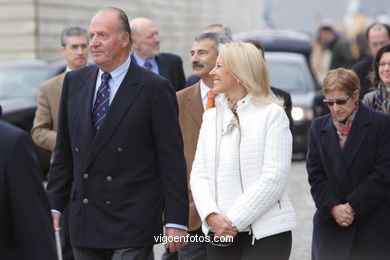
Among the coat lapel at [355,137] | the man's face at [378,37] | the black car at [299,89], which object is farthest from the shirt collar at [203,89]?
the black car at [299,89]

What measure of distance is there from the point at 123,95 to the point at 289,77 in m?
12.7

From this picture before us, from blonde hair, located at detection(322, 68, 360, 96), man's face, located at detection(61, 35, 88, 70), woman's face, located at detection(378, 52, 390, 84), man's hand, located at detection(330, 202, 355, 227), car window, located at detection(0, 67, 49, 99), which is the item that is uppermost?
blonde hair, located at detection(322, 68, 360, 96)

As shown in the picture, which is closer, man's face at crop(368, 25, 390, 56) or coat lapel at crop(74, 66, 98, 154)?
coat lapel at crop(74, 66, 98, 154)

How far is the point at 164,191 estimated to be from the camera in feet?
18.1

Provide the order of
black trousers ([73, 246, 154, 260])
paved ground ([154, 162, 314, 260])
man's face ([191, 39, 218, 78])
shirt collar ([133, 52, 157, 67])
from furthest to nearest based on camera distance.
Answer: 1. paved ground ([154, 162, 314, 260])
2. shirt collar ([133, 52, 157, 67])
3. man's face ([191, 39, 218, 78])
4. black trousers ([73, 246, 154, 260])

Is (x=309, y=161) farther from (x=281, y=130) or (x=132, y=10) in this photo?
(x=132, y=10)

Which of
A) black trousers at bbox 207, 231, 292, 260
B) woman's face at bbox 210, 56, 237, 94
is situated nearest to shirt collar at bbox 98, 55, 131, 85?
woman's face at bbox 210, 56, 237, 94

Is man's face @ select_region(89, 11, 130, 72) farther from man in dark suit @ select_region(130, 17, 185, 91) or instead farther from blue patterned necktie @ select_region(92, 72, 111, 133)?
man in dark suit @ select_region(130, 17, 185, 91)

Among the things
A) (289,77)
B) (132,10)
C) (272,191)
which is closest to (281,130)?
(272,191)

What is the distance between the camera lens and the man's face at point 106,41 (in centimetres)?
556

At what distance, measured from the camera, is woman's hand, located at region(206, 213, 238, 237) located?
536cm

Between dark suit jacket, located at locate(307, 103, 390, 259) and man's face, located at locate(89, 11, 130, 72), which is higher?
man's face, located at locate(89, 11, 130, 72)

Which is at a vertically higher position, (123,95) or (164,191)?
(123,95)

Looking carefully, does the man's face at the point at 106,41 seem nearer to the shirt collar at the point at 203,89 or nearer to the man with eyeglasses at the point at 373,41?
the shirt collar at the point at 203,89
